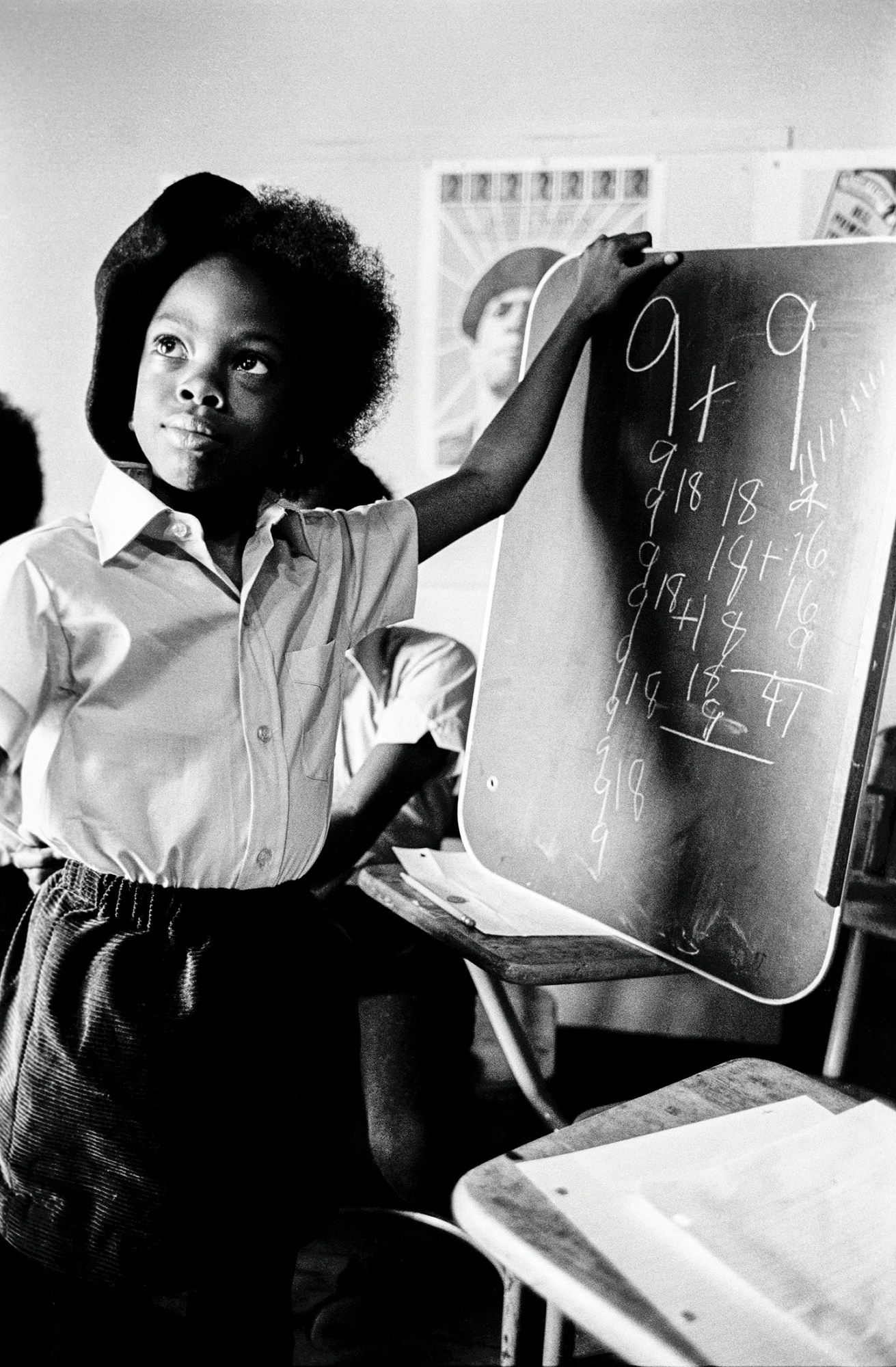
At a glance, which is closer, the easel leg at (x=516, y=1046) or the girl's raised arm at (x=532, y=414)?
the girl's raised arm at (x=532, y=414)

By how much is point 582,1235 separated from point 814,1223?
15 centimetres

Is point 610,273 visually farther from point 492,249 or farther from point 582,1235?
point 582,1235

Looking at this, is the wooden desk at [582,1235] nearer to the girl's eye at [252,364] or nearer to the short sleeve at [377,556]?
the short sleeve at [377,556]

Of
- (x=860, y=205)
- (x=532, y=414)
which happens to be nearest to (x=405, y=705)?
(x=532, y=414)

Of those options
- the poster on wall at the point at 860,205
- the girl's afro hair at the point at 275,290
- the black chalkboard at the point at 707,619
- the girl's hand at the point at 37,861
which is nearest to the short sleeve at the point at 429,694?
the black chalkboard at the point at 707,619

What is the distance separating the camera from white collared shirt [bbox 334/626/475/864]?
2.07 metres

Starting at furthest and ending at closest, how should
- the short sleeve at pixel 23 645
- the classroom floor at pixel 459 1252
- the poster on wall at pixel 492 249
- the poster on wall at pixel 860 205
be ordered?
the poster on wall at pixel 492 249 → the poster on wall at pixel 860 205 → the classroom floor at pixel 459 1252 → the short sleeve at pixel 23 645

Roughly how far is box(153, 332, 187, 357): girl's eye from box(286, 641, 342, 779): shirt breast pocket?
335 mm

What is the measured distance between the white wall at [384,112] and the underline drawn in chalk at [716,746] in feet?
3.18

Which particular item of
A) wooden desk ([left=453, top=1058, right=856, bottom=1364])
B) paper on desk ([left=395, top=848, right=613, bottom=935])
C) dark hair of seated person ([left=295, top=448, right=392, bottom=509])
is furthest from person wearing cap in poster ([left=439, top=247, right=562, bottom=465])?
wooden desk ([left=453, top=1058, right=856, bottom=1364])

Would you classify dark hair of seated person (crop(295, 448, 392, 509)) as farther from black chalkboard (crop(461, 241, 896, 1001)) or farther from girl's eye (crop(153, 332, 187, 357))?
girl's eye (crop(153, 332, 187, 357))

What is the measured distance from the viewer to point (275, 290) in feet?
4.29

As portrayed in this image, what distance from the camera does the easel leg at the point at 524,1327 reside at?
94 cm

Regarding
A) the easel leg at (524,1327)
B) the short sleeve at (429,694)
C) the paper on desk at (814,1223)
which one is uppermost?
the short sleeve at (429,694)
